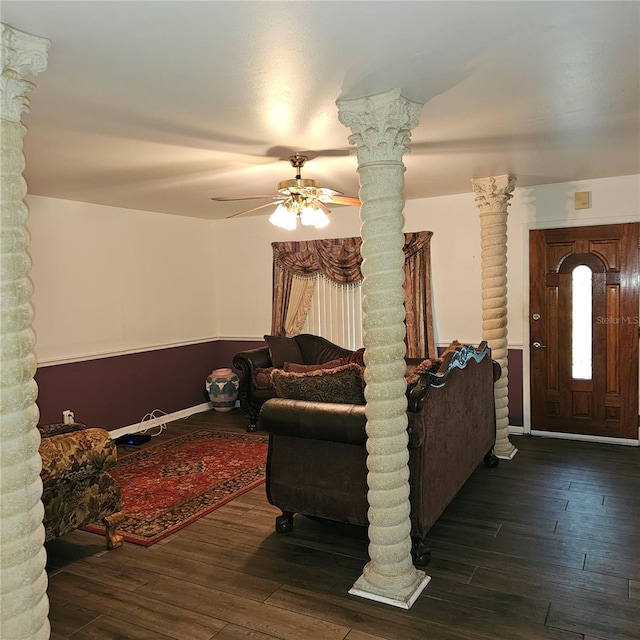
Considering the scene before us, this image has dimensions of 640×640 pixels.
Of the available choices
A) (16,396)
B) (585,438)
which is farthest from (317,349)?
(16,396)

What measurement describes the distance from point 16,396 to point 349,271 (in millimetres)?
5024

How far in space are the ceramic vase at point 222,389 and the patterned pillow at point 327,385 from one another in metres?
3.57

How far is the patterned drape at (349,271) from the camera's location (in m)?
6.25

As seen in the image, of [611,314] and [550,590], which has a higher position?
[611,314]

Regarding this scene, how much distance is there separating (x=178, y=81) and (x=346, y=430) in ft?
6.54

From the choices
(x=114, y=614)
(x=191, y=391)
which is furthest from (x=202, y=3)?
(x=191, y=391)

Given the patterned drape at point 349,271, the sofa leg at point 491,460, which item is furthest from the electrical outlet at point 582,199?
the sofa leg at point 491,460

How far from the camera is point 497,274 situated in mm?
4879

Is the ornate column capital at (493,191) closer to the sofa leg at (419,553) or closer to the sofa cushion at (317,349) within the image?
the sofa cushion at (317,349)

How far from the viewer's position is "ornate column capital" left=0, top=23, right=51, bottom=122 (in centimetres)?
192

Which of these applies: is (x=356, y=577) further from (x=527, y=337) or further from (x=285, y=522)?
(x=527, y=337)

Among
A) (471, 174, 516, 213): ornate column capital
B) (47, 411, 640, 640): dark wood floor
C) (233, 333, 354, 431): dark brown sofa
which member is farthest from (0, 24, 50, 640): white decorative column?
(233, 333, 354, 431): dark brown sofa

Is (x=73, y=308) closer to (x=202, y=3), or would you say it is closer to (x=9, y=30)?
(x=9, y=30)

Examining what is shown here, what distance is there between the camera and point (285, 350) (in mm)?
6527
